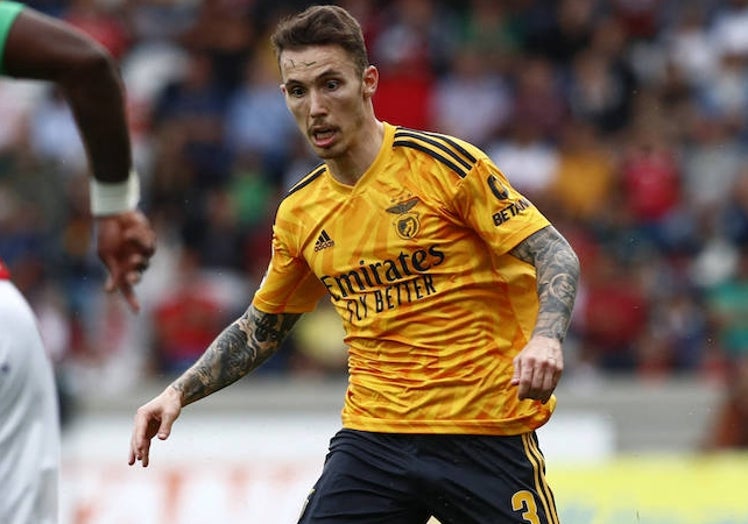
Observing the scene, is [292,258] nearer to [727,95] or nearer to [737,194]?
[737,194]

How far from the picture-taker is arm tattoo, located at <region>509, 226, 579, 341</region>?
519cm

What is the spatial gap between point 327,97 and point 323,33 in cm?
23

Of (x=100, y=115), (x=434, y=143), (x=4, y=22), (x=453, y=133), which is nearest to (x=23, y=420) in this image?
(x=100, y=115)

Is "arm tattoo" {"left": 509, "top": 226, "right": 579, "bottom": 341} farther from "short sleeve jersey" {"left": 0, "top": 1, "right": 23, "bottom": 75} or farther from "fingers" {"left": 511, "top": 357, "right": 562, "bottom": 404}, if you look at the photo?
"short sleeve jersey" {"left": 0, "top": 1, "right": 23, "bottom": 75}

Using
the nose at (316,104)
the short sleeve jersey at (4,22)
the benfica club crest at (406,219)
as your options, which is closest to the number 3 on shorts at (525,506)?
the benfica club crest at (406,219)

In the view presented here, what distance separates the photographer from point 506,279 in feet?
18.6

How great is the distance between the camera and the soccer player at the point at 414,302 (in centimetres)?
552

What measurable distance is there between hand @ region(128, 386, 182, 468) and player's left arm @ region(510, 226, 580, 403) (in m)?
1.29

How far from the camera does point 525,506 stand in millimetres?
5492

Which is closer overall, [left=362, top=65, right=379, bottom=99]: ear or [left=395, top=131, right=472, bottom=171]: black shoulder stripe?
[left=395, top=131, right=472, bottom=171]: black shoulder stripe

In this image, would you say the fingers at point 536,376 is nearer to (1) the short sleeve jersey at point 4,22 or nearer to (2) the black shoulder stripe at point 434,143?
(2) the black shoulder stripe at point 434,143

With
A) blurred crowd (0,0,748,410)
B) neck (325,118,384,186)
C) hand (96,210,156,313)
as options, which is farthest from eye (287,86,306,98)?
blurred crowd (0,0,748,410)

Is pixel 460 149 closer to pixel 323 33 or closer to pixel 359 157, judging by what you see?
pixel 359 157

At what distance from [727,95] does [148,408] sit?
31.3 feet
